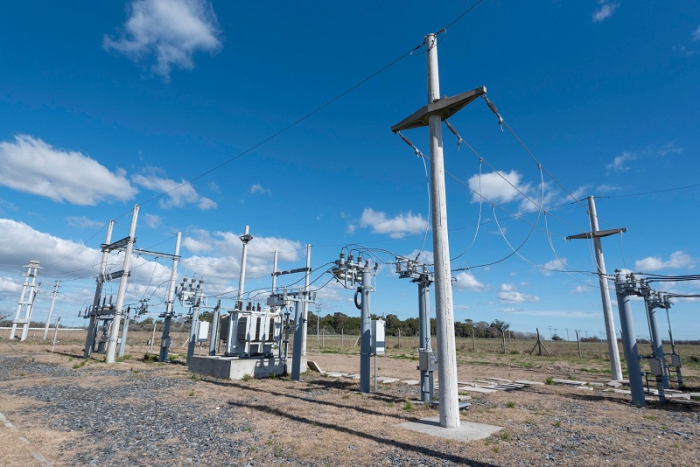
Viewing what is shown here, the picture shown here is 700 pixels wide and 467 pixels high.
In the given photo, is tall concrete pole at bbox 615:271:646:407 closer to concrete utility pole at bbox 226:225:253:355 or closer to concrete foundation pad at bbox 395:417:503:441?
concrete foundation pad at bbox 395:417:503:441

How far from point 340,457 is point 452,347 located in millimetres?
3571

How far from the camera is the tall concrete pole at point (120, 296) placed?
22844mm

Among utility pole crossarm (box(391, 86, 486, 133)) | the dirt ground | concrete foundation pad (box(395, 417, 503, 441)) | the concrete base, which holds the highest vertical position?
utility pole crossarm (box(391, 86, 486, 133))

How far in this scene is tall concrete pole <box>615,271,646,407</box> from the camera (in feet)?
38.9

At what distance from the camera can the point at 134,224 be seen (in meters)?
24.7

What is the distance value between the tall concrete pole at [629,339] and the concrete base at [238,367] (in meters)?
14.0

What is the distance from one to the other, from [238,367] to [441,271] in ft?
39.6

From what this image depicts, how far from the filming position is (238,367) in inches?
677

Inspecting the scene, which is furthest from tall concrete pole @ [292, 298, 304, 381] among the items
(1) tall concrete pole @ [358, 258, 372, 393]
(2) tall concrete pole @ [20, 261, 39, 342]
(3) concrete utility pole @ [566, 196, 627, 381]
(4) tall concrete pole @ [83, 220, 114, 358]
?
(2) tall concrete pole @ [20, 261, 39, 342]

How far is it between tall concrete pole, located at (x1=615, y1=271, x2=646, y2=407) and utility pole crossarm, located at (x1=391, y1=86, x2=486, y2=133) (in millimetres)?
8130

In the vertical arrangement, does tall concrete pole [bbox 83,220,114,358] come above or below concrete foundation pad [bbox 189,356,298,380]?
above

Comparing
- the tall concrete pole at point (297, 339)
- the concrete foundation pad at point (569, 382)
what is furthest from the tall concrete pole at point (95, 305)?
the concrete foundation pad at point (569, 382)

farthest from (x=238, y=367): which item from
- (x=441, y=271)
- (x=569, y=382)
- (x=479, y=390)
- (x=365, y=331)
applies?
(x=569, y=382)

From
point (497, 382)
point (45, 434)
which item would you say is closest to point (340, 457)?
point (45, 434)
